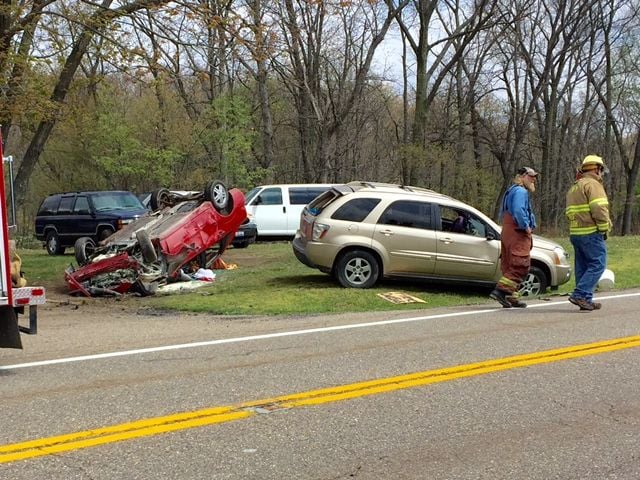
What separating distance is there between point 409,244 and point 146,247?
176 inches

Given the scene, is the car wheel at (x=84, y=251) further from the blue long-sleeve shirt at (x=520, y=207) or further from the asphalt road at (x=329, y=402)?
the blue long-sleeve shirt at (x=520, y=207)

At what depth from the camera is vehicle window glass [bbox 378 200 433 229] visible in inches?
461

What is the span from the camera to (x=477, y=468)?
4.06 m

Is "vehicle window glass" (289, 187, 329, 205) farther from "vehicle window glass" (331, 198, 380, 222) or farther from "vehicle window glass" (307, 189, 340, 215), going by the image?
"vehicle window glass" (331, 198, 380, 222)

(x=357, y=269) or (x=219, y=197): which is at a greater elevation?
(x=219, y=197)

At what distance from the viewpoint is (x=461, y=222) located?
11.8m

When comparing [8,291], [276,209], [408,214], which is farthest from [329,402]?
[276,209]

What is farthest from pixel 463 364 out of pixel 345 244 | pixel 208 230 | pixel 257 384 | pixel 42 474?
pixel 208 230

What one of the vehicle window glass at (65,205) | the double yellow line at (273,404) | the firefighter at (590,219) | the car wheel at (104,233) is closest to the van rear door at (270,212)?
the car wheel at (104,233)

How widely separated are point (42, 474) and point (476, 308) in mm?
7051

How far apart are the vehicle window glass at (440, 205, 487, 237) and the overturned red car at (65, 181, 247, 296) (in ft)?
13.9

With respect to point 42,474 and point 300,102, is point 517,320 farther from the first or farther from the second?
point 300,102

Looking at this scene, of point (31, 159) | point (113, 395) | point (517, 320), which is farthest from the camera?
point (31, 159)

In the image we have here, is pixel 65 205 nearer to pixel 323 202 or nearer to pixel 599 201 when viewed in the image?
pixel 323 202
